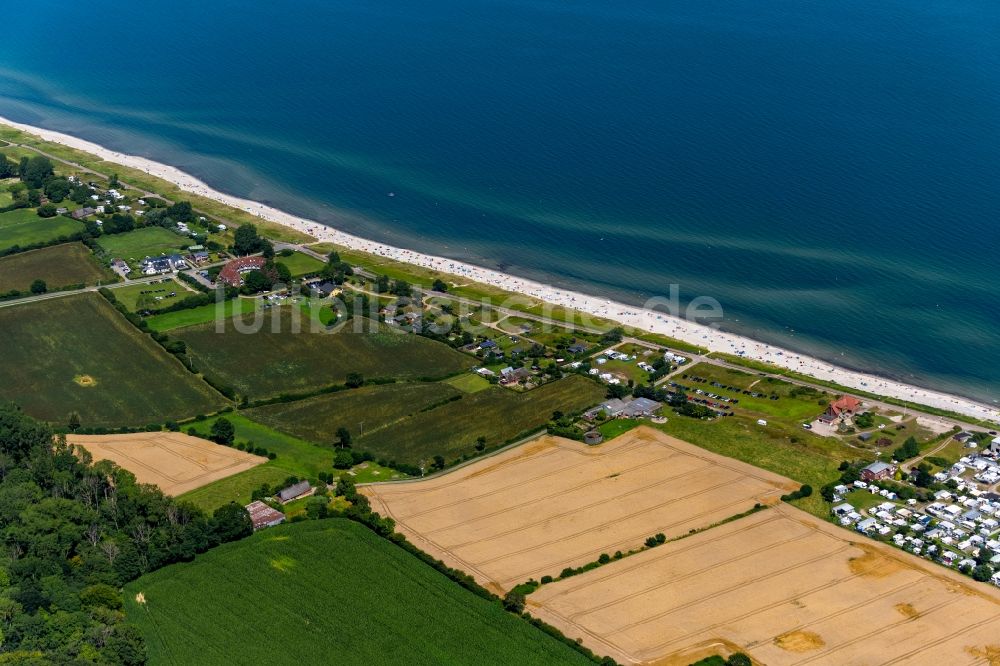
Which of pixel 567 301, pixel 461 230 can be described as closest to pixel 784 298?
pixel 567 301

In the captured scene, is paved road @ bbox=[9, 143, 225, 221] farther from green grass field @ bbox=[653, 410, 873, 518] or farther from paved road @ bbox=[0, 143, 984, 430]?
green grass field @ bbox=[653, 410, 873, 518]

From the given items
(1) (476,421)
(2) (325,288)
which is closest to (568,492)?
(1) (476,421)

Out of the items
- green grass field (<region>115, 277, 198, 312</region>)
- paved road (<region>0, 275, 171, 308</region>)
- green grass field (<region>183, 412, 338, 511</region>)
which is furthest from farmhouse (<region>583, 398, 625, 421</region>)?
paved road (<region>0, 275, 171, 308</region>)

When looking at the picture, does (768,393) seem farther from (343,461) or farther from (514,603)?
(514,603)

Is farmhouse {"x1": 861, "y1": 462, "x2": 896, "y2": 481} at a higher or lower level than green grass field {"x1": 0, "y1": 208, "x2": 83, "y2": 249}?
lower

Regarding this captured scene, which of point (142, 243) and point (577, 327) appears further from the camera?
point (142, 243)

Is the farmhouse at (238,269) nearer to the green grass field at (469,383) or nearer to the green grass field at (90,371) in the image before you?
the green grass field at (90,371)

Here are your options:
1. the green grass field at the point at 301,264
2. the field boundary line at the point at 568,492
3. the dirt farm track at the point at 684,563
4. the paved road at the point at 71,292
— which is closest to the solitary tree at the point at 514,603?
the dirt farm track at the point at 684,563
